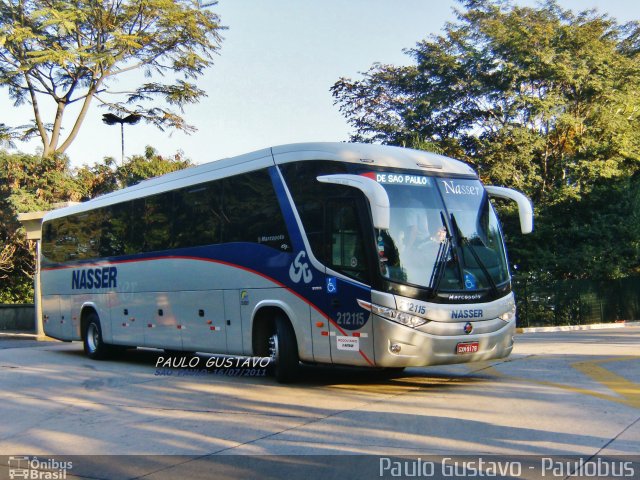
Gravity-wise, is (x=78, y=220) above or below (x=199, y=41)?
below

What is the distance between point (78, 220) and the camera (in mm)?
17797

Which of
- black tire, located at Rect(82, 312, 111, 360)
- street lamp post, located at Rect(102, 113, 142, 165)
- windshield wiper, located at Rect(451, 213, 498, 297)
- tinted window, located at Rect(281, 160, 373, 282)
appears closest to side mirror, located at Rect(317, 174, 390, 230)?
tinted window, located at Rect(281, 160, 373, 282)

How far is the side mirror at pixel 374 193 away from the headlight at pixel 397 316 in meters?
1.16

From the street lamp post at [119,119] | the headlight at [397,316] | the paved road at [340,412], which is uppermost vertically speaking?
the street lamp post at [119,119]

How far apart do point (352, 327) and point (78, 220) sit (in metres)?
10.4

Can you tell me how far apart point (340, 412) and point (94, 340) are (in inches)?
393

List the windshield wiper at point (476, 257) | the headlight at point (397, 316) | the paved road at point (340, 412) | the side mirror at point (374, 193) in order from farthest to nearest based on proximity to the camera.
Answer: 1. the windshield wiper at point (476, 257)
2. the headlight at point (397, 316)
3. the side mirror at point (374, 193)
4. the paved road at point (340, 412)

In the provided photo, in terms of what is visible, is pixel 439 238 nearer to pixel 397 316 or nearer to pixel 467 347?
pixel 397 316

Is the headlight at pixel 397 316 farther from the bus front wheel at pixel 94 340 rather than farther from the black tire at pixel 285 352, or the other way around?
the bus front wheel at pixel 94 340

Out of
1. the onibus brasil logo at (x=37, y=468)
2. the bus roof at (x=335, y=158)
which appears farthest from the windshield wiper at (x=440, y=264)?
the onibus brasil logo at (x=37, y=468)

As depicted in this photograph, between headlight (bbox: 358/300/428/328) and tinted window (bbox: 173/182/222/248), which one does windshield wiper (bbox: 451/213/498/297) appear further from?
tinted window (bbox: 173/182/222/248)

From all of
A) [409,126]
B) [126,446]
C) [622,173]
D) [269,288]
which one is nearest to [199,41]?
[409,126]

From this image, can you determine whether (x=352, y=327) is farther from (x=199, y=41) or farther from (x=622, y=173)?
(x=199, y=41)

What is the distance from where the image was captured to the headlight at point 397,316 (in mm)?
9469
